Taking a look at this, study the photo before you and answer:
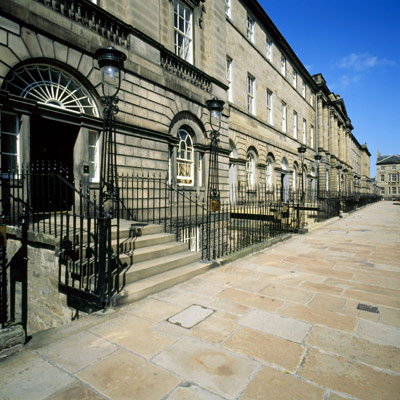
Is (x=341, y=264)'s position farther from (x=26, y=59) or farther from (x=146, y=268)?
(x=26, y=59)

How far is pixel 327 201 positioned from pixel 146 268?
15.2m

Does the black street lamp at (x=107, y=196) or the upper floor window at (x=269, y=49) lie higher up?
the upper floor window at (x=269, y=49)

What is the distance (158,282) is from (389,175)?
9622 cm

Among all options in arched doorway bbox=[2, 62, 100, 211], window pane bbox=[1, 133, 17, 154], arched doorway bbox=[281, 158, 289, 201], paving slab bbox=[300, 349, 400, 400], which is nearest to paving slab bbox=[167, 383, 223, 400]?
paving slab bbox=[300, 349, 400, 400]

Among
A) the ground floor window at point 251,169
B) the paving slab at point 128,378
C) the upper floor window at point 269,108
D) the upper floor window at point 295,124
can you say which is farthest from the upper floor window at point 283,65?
the paving slab at point 128,378

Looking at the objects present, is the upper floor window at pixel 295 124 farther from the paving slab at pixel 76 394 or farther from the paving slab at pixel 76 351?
the paving slab at pixel 76 394

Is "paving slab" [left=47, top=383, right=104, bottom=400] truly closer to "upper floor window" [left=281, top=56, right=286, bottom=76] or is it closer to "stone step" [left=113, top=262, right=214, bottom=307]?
"stone step" [left=113, top=262, right=214, bottom=307]

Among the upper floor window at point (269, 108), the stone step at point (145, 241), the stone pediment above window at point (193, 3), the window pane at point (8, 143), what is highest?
the stone pediment above window at point (193, 3)

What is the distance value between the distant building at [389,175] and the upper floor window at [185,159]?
84.9 m

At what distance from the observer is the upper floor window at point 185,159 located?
10.4 metres

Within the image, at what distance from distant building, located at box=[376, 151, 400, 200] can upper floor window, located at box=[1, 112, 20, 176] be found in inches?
3595

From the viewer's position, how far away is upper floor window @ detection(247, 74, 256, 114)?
17000mm

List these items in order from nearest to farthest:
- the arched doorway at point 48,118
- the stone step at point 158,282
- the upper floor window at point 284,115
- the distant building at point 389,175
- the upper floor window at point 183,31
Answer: the stone step at point 158,282 → the arched doorway at point 48,118 → the upper floor window at point 183,31 → the upper floor window at point 284,115 → the distant building at point 389,175

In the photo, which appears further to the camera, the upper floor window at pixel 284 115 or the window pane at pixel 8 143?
the upper floor window at pixel 284 115
